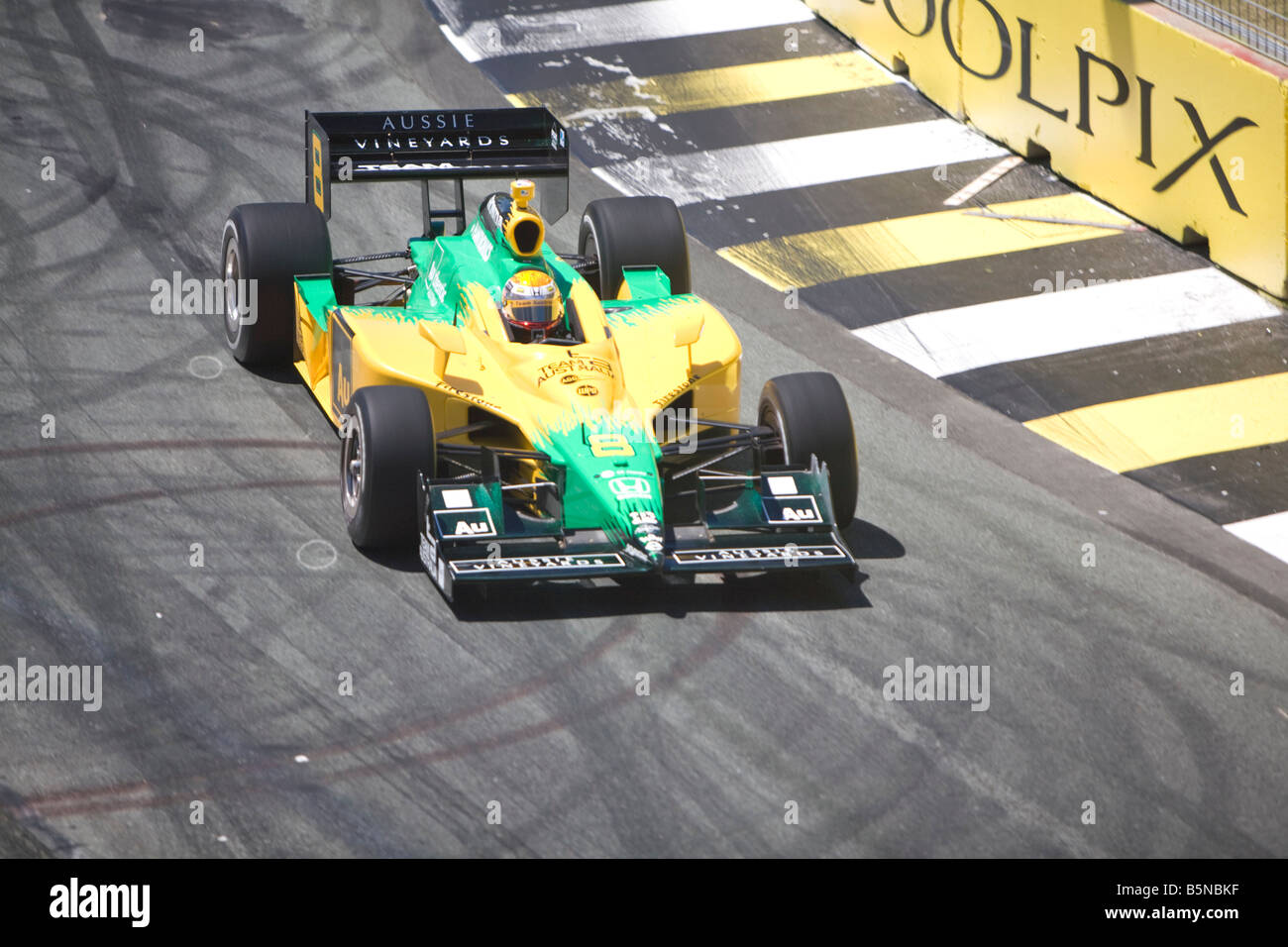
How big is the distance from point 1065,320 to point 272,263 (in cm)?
609

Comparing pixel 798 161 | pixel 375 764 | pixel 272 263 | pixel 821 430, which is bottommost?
pixel 375 764

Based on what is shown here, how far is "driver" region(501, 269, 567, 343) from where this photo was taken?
10.5 meters

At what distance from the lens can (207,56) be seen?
17.1 m

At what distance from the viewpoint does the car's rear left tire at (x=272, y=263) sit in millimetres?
11859

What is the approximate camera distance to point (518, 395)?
1015 centimetres

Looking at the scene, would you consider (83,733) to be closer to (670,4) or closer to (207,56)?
(207,56)

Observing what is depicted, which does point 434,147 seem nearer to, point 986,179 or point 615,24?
point 986,179

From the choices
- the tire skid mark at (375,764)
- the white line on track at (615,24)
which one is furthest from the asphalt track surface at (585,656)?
the white line on track at (615,24)

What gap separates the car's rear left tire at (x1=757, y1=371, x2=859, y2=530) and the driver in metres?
1.42

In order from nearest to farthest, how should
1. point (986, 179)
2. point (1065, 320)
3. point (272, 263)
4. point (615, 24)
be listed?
1. point (272, 263)
2. point (1065, 320)
3. point (986, 179)
4. point (615, 24)

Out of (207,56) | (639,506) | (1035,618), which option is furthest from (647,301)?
(207,56)

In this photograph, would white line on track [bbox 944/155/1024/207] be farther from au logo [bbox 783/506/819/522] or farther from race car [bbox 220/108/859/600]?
au logo [bbox 783/506/819/522]

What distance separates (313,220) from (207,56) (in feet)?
19.3

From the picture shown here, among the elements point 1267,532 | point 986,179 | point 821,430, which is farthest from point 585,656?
point 986,179
